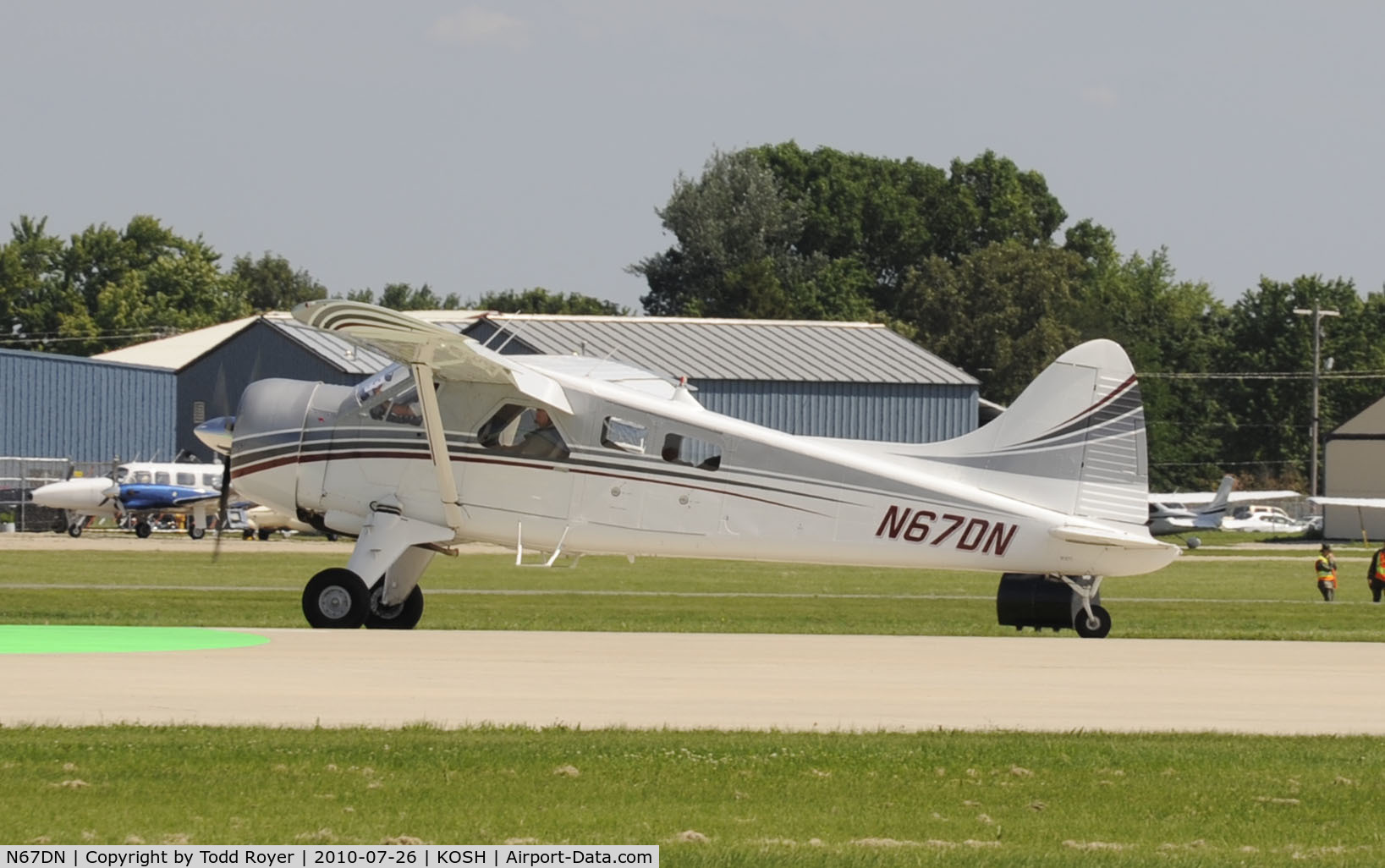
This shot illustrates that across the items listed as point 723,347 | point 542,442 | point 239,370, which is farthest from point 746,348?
point 542,442

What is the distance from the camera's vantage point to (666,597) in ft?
105

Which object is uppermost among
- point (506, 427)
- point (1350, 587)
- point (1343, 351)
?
point (1343, 351)

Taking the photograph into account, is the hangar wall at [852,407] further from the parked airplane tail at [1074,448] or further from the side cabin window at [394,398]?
the parked airplane tail at [1074,448]

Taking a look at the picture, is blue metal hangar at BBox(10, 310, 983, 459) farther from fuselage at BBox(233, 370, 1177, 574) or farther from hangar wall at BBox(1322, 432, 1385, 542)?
fuselage at BBox(233, 370, 1177, 574)

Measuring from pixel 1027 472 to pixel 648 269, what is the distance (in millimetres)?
100138

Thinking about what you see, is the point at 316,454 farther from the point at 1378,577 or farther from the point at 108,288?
the point at 108,288

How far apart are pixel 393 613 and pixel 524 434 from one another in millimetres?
2343

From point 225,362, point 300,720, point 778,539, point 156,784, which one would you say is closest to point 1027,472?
point 778,539

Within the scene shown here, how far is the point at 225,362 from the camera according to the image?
A: 79.2 m

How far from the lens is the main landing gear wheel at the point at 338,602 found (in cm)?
1964

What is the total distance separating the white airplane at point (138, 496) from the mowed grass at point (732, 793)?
171ft

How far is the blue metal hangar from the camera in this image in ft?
242

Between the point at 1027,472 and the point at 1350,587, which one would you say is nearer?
the point at 1027,472

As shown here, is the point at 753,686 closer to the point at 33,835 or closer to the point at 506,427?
the point at 506,427
